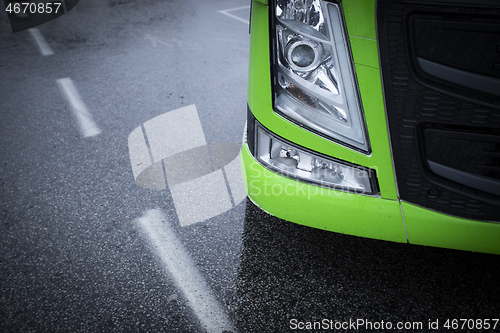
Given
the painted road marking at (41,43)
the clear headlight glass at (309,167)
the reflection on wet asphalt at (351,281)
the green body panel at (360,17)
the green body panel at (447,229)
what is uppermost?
the green body panel at (360,17)

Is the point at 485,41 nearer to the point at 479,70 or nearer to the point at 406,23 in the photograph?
the point at 479,70

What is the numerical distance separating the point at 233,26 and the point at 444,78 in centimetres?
475

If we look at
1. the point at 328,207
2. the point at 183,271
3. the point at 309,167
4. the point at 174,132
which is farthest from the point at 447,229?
the point at 174,132

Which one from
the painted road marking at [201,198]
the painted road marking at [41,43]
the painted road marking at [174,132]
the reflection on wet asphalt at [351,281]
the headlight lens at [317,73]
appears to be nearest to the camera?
the headlight lens at [317,73]

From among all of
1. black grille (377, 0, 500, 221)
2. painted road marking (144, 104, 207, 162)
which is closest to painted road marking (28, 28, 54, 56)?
painted road marking (144, 104, 207, 162)

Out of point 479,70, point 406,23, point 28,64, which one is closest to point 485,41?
point 479,70

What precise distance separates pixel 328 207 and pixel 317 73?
0.51 m

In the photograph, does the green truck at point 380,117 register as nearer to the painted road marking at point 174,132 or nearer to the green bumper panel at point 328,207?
the green bumper panel at point 328,207

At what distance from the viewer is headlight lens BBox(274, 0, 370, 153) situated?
48.5 inches

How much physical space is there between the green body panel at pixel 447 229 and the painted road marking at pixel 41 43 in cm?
478

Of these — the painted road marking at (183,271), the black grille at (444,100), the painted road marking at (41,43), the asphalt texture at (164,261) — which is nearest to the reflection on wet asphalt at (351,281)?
the asphalt texture at (164,261)

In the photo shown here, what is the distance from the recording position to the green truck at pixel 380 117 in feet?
3.74

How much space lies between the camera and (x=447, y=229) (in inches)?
54.1

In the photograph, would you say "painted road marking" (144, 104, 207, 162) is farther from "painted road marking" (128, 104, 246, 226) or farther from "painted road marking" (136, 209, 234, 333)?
"painted road marking" (136, 209, 234, 333)
